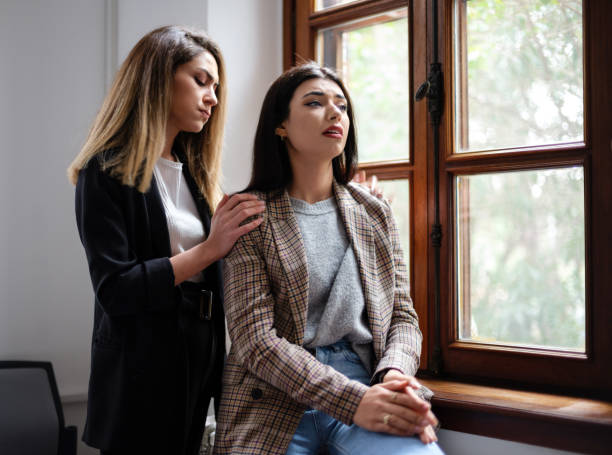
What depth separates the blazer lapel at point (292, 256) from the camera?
1425mm

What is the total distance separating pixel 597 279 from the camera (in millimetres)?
1565

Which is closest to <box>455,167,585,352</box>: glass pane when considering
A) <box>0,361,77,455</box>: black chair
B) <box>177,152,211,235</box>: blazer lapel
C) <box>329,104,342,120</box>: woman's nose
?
<box>329,104,342,120</box>: woman's nose

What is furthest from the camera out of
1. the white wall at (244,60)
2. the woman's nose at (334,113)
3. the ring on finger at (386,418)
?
the white wall at (244,60)

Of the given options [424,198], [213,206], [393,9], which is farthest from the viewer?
[393,9]

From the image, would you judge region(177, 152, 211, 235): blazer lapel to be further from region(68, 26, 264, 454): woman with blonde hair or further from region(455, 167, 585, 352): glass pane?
region(455, 167, 585, 352): glass pane

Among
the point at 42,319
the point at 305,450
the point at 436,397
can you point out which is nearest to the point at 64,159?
the point at 42,319

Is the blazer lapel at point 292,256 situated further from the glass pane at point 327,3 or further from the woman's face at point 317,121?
the glass pane at point 327,3

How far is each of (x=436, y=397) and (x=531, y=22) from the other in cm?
113

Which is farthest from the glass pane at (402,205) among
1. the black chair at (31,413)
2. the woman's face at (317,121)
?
the black chair at (31,413)

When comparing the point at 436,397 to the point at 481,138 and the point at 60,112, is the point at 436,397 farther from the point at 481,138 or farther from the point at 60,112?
the point at 60,112

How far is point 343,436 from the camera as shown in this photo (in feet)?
4.51

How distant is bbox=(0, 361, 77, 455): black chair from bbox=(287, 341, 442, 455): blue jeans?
916 millimetres

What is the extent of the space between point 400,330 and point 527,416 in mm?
379

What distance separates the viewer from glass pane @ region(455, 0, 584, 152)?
5.43ft
